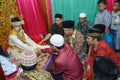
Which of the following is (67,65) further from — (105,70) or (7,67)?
(105,70)


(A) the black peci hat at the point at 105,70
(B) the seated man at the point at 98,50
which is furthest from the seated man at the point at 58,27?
(A) the black peci hat at the point at 105,70

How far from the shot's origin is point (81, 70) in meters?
3.27

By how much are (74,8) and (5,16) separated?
1.49 metres

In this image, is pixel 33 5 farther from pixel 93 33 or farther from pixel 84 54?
pixel 93 33

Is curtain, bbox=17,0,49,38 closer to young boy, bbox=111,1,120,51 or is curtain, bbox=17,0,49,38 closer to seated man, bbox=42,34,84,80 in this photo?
young boy, bbox=111,1,120,51

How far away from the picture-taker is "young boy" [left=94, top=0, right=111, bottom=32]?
4.55m

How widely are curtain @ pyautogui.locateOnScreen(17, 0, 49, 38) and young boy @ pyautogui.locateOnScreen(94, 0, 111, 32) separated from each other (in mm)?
1235

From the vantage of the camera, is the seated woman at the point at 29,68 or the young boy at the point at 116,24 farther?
the young boy at the point at 116,24

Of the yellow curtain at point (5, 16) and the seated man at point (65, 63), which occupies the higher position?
the yellow curtain at point (5, 16)

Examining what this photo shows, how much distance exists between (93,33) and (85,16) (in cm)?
146

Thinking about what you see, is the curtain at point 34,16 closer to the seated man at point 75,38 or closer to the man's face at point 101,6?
the man's face at point 101,6

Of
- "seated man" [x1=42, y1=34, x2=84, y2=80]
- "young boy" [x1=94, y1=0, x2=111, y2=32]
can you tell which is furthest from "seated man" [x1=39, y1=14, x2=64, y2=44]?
"seated man" [x1=42, y1=34, x2=84, y2=80]

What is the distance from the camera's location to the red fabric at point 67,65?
9.88 ft

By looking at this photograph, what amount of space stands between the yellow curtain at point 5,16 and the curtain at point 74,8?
929mm
